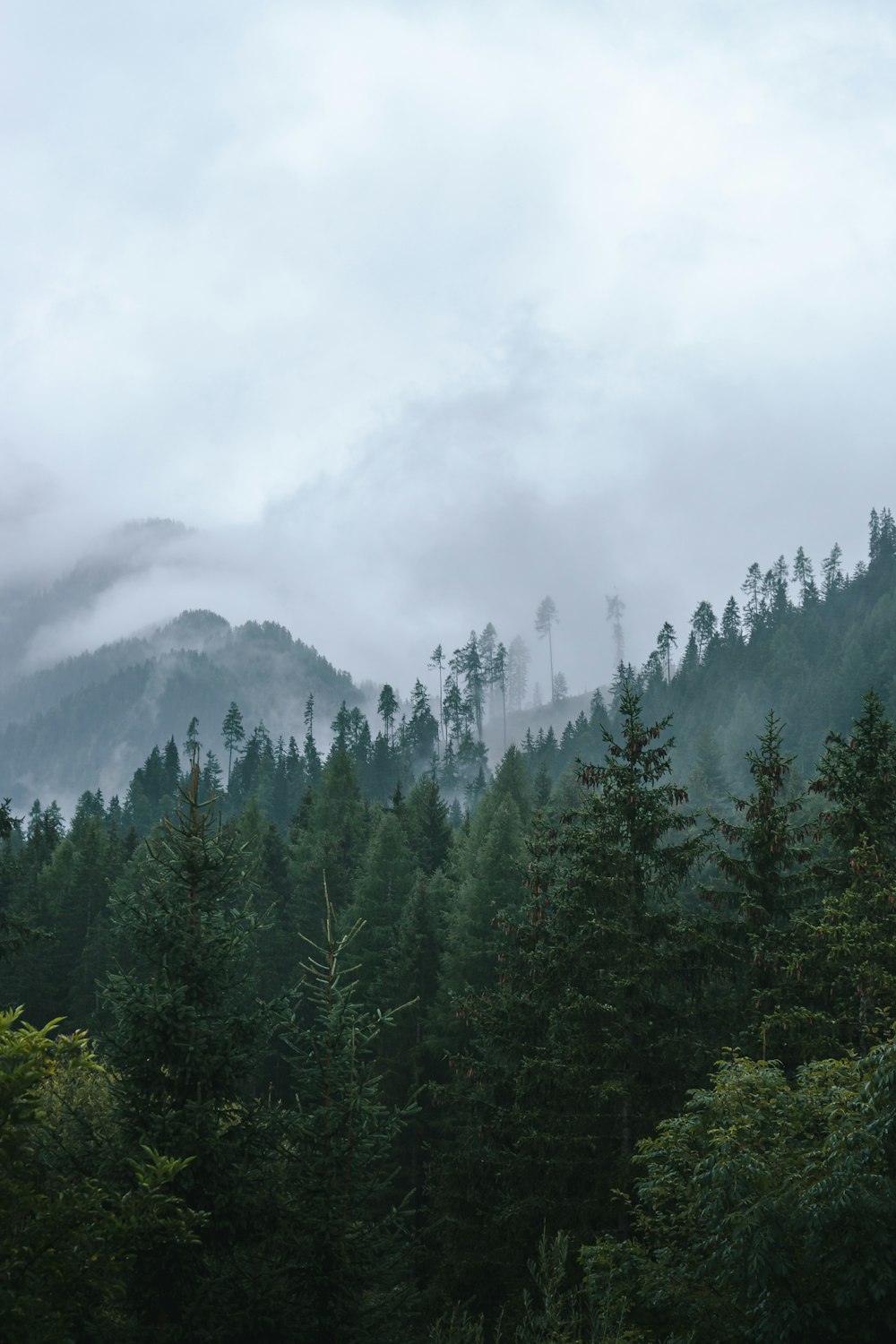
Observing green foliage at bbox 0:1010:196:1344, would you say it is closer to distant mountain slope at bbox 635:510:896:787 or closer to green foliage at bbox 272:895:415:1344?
green foliage at bbox 272:895:415:1344

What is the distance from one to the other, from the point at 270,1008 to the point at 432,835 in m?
44.3

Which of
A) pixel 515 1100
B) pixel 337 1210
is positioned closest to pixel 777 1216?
pixel 337 1210

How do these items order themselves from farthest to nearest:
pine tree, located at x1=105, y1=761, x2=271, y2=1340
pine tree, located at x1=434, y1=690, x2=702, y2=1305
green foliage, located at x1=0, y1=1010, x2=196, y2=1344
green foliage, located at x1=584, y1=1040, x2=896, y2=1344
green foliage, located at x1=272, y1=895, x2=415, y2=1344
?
pine tree, located at x1=434, y1=690, x2=702, y2=1305, green foliage, located at x1=272, y1=895, x2=415, y2=1344, pine tree, located at x1=105, y1=761, x2=271, y2=1340, green foliage, located at x1=584, y1=1040, x2=896, y2=1344, green foliage, located at x1=0, y1=1010, x2=196, y2=1344

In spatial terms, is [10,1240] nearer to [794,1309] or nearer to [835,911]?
[794,1309]

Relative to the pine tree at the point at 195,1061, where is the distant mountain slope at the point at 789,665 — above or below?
above

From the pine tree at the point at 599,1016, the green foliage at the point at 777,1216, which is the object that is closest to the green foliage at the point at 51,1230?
the green foliage at the point at 777,1216

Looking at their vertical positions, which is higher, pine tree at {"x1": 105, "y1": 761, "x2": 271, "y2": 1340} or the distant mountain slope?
the distant mountain slope

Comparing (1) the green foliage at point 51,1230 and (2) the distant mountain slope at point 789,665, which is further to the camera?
(2) the distant mountain slope at point 789,665

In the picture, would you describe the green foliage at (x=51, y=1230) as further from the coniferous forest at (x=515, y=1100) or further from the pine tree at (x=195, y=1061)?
the pine tree at (x=195, y=1061)

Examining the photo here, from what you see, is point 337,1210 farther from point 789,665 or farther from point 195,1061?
point 789,665

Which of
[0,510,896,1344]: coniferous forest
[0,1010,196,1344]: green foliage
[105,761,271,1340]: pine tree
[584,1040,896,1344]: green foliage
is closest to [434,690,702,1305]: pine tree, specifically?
[0,510,896,1344]: coniferous forest

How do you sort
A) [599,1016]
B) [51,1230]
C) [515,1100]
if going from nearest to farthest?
[51,1230], [599,1016], [515,1100]

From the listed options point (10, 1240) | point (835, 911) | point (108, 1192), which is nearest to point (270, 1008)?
point (108, 1192)

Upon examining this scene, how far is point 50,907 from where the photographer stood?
54562mm
